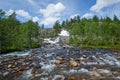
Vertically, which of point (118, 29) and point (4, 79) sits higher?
point (118, 29)

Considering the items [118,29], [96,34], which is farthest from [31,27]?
[118,29]

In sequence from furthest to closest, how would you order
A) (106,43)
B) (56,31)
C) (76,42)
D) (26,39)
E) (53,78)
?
(56,31)
(76,42)
(106,43)
(26,39)
(53,78)

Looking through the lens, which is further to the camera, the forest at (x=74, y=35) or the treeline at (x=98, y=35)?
the treeline at (x=98, y=35)

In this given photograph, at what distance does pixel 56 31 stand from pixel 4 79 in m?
138

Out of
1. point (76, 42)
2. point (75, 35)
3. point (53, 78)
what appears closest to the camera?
point (53, 78)

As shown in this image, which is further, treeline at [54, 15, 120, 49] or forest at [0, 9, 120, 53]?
treeline at [54, 15, 120, 49]

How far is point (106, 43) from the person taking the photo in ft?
242

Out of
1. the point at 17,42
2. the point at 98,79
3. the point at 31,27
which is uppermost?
the point at 31,27

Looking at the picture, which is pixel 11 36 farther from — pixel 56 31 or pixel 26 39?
pixel 56 31

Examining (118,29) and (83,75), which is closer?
(83,75)

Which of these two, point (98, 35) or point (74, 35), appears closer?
point (98, 35)

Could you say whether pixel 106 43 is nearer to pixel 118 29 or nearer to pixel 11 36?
pixel 118 29

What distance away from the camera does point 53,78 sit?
17453 millimetres

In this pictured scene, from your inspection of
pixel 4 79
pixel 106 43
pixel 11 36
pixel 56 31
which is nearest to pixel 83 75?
pixel 4 79
